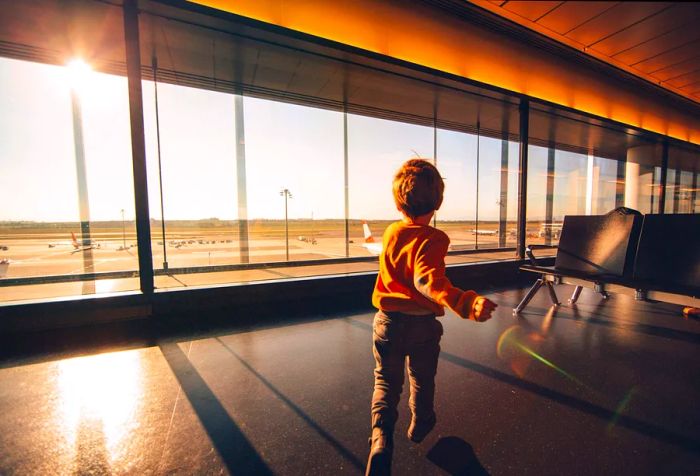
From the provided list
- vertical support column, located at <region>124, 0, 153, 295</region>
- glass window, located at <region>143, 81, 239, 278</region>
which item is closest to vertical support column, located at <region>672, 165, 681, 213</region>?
glass window, located at <region>143, 81, 239, 278</region>

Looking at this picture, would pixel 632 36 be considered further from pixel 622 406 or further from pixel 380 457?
pixel 380 457

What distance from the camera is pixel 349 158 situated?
564 centimetres

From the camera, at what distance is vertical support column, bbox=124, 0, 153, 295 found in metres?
2.89

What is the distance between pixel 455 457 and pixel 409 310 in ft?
2.35

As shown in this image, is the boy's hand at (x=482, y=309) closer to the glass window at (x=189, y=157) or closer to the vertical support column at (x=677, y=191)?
the glass window at (x=189, y=157)

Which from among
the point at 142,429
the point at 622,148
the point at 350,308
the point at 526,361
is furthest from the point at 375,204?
the point at 622,148

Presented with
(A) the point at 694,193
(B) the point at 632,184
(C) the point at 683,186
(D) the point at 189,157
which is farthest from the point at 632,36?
(A) the point at 694,193

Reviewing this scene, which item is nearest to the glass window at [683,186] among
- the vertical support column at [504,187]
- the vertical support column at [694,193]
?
the vertical support column at [694,193]

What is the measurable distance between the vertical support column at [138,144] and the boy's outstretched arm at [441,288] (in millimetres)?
3103

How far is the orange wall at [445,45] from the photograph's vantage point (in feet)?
10.8

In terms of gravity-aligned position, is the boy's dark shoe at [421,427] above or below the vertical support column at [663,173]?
below

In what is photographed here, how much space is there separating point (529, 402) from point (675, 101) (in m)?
8.36

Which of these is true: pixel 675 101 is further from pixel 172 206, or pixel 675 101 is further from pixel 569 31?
pixel 172 206

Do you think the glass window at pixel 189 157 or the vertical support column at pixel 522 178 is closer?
the glass window at pixel 189 157
